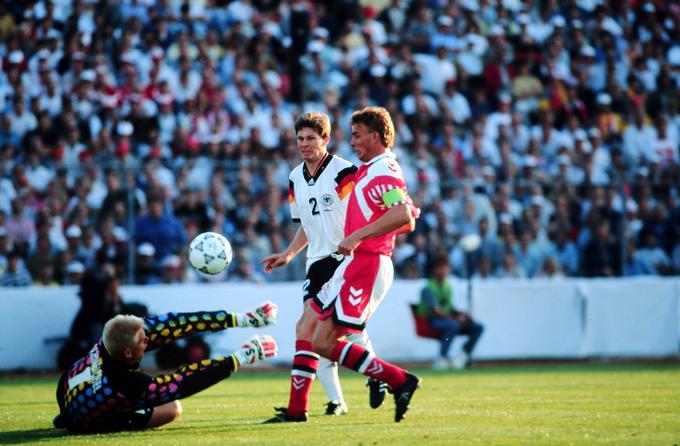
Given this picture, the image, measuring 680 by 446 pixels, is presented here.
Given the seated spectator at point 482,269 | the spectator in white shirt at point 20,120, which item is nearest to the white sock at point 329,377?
the seated spectator at point 482,269

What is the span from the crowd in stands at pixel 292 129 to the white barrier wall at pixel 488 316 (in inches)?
26.7

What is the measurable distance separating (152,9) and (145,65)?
1.56m

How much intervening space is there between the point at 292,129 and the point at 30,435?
12.1 meters

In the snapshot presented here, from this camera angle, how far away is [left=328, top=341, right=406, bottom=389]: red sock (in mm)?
8633

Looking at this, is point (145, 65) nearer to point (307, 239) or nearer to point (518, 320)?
point (518, 320)

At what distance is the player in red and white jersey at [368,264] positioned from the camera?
8617 mm

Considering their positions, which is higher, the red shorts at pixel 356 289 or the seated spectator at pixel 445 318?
the red shorts at pixel 356 289

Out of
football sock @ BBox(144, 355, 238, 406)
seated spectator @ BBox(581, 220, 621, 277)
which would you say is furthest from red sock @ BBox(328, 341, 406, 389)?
seated spectator @ BBox(581, 220, 621, 277)

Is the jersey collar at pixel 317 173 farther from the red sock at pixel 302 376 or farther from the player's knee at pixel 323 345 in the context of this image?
the player's knee at pixel 323 345

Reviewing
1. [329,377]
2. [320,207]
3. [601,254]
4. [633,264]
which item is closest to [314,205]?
[320,207]

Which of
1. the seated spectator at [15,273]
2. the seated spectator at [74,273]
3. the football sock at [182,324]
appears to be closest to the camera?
the football sock at [182,324]

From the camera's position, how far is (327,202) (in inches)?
382

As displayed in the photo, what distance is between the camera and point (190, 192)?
1805cm

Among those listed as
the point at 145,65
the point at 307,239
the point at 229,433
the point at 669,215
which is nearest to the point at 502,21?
the point at 669,215
